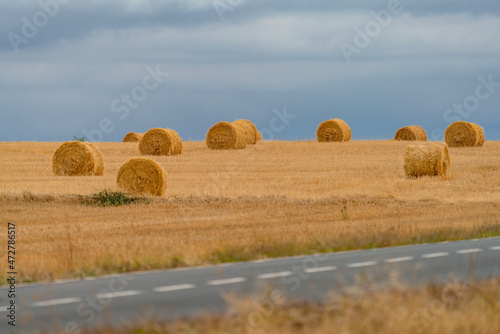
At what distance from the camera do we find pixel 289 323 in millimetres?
6848

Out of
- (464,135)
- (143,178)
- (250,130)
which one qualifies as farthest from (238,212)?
(464,135)

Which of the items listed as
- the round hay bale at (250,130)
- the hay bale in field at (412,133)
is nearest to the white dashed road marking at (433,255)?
the round hay bale at (250,130)

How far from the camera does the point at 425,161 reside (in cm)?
3105

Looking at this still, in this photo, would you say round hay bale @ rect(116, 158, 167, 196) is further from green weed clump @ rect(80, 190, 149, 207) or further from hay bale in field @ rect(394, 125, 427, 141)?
hay bale in field @ rect(394, 125, 427, 141)

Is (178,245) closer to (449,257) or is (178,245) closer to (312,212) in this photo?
(449,257)

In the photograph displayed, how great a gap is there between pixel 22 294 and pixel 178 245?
4193 mm

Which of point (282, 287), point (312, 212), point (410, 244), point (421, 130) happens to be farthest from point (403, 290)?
point (421, 130)

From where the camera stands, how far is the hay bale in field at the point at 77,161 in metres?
34.3

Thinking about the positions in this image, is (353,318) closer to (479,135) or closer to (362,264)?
(362,264)

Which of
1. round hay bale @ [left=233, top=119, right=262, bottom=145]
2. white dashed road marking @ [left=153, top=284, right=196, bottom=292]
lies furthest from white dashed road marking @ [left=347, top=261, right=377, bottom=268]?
round hay bale @ [left=233, top=119, right=262, bottom=145]

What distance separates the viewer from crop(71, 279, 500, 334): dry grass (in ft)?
21.5

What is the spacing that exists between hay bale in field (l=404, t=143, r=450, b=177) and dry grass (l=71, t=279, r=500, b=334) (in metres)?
23.8

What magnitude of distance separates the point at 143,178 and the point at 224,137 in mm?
22418

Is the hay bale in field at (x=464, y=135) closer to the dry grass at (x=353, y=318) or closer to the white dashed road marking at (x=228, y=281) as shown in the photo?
the white dashed road marking at (x=228, y=281)
